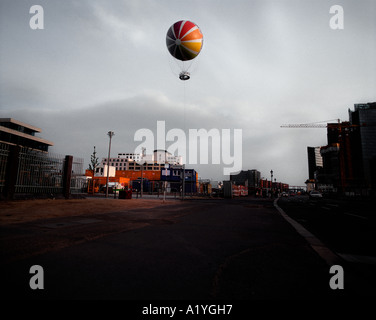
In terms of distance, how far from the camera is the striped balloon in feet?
40.2

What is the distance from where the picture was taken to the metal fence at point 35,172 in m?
12.2

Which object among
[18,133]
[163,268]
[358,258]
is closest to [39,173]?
[163,268]

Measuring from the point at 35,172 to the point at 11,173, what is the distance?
173 centimetres

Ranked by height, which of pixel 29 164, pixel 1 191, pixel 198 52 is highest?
pixel 198 52

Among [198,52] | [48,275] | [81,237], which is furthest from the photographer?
[198,52]

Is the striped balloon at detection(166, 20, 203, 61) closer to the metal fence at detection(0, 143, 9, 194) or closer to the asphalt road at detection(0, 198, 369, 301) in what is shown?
the asphalt road at detection(0, 198, 369, 301)

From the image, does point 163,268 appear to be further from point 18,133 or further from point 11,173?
point 18,133

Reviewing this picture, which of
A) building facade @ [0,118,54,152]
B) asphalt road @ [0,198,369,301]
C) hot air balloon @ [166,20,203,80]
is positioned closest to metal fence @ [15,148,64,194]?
asphalt road @ [0,198,369,301]

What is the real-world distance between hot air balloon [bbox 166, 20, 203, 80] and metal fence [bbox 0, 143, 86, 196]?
11.4 m

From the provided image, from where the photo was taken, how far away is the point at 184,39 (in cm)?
1227

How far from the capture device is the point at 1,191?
11.8m
